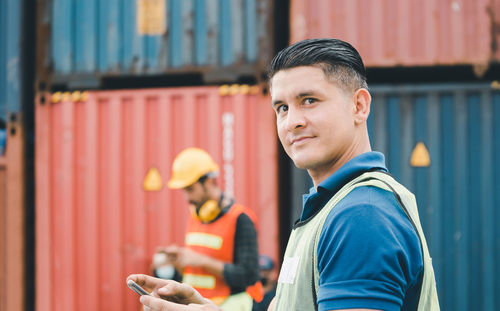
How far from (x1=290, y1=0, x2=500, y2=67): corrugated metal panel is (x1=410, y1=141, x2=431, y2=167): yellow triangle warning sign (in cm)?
98

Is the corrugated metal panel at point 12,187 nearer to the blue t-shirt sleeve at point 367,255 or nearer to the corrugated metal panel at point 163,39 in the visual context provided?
the corrugated metal panel at point 163,39

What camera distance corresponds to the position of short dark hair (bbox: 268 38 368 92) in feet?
4.25

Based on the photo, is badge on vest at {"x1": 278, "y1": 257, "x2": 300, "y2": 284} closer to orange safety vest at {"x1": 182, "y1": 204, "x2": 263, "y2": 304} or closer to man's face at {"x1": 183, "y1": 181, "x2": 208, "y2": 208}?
orange safety vest at {"x1": 182, "y1": 204, "x2": 263, "y2": 304}

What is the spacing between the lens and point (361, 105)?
1.36 metres

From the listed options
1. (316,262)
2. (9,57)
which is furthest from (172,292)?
(9,57)

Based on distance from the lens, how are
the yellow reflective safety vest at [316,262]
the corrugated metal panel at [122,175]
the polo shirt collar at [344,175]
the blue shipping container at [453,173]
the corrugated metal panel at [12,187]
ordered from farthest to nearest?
the corrugated metal panel at [12,187]
the corrugated metal panel at [122,175]
the blue shipping container at [453,173]
the polo shirt collar at [344,175]
the yellow reflective safety vest at [316,262]

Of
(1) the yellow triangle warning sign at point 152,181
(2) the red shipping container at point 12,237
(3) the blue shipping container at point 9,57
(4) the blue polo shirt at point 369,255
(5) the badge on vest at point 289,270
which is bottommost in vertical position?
(2) the red shipping container at point 12,237

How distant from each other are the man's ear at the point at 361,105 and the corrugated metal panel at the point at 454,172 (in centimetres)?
444

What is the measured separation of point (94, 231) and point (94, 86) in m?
1.77

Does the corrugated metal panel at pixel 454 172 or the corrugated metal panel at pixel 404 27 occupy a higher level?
the corrugated metal panel at pixel 404 27

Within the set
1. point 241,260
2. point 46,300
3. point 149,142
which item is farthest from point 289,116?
point 46,300

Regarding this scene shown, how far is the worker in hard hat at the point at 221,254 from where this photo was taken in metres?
3.46

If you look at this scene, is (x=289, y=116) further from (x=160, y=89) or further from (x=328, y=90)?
(x=160, y=89)

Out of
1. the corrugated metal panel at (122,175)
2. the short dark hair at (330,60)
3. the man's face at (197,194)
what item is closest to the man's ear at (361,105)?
the short dark hair at (330,60)
